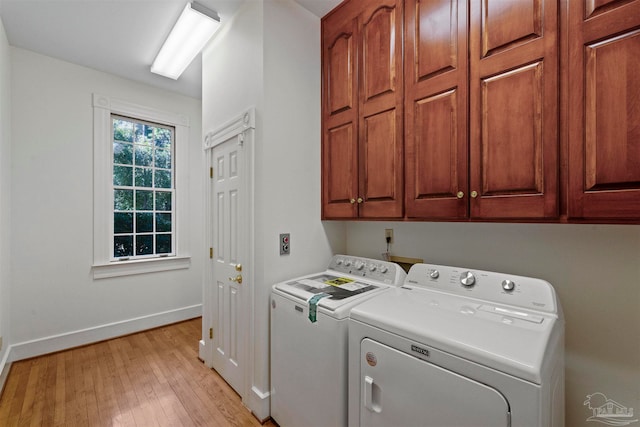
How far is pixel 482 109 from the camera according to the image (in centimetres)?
128

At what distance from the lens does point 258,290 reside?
1.84 m

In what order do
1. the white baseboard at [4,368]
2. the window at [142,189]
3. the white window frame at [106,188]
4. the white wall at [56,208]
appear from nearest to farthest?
the white baseboard at [4,368] → the white wall at [56,208] → the white window frame at [106,188] → the window at [142,189]

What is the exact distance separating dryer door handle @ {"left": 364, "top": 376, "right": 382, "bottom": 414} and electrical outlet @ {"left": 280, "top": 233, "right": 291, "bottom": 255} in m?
0.97

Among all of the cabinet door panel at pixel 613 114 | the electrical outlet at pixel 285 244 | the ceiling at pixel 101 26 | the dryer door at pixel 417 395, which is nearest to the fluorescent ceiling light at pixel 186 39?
the ceiling at pixel 101 26

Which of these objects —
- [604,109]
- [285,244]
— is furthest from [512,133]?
[285,244]

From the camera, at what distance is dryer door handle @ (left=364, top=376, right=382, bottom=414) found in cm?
113

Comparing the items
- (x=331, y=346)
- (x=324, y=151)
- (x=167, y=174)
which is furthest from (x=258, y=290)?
(x=167, y=174)

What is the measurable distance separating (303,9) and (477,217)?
189 cm

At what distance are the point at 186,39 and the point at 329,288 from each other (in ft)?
7.73

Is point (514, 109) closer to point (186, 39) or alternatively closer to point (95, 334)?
point (186, 39)

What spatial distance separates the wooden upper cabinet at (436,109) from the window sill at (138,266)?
9.91 ft

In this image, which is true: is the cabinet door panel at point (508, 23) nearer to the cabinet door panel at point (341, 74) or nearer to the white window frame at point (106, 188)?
the cabinet door panel at point (341, 74)

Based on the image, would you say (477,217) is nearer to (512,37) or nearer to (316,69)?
(512,37)

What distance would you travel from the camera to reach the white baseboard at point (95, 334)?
2512 millimetres
